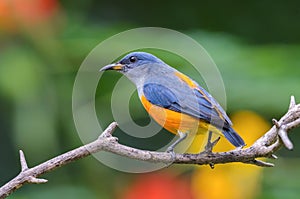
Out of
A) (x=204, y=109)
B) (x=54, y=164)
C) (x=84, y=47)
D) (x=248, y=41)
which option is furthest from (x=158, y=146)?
(x=54, y=164)

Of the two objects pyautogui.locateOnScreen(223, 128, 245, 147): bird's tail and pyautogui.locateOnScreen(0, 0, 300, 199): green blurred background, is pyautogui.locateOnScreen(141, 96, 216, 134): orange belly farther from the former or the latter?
pyautogui.locateOnScreen(0, 0, 300, 199): green blurred background

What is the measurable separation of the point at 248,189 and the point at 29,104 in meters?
0.99

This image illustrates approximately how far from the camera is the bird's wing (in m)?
1.31

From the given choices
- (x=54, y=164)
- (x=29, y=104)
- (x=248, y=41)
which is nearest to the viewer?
(x=54, y=164)

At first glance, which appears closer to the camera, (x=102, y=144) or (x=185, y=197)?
(x=102, y=144)

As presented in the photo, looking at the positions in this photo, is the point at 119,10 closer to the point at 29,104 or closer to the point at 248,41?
the point at 248,41

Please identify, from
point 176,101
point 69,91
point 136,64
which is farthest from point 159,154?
point 69,91

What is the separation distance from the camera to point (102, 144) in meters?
1.18

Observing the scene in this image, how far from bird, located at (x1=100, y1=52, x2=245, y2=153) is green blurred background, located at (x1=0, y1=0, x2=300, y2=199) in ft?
2.77

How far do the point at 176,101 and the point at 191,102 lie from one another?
51 mm

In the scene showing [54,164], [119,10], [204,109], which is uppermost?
[119,10]

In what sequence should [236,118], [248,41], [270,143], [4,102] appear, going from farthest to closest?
1. [248,41]
2. [4,102]
3. [236,118]
4. [270,143]

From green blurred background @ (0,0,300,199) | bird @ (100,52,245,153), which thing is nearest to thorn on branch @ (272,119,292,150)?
bird @ (100,52,245,153)

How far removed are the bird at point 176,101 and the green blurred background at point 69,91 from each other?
2.77 ft
